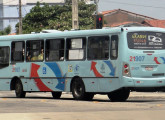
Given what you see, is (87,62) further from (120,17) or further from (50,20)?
(120,17)

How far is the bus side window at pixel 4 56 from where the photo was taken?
93.8 feet

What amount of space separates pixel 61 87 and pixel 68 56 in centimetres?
130

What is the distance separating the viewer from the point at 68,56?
994 inches

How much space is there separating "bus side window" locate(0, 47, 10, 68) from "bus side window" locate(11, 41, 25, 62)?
0.38m

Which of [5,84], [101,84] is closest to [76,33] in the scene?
[101,84]

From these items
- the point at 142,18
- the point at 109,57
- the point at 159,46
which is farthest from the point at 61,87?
the point at 142,18

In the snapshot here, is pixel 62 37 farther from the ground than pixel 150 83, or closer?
farther from the ground

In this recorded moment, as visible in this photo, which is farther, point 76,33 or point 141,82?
point 76,33

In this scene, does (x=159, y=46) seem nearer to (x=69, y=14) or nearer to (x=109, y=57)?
(x=109, y=57)

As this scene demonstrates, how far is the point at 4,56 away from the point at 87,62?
5860 millimetres

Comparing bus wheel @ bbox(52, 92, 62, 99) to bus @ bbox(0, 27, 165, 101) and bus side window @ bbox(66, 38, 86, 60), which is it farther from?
bus side window @ bbox(66, 38, 86, 60)

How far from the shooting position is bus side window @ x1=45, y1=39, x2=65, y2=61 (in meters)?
25.6

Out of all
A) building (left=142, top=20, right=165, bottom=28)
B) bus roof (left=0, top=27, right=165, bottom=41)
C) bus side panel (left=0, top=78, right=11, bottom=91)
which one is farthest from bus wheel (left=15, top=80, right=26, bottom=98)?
building (left=142, top=20, right=165, bottom=28)

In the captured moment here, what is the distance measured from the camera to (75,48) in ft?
81.7
